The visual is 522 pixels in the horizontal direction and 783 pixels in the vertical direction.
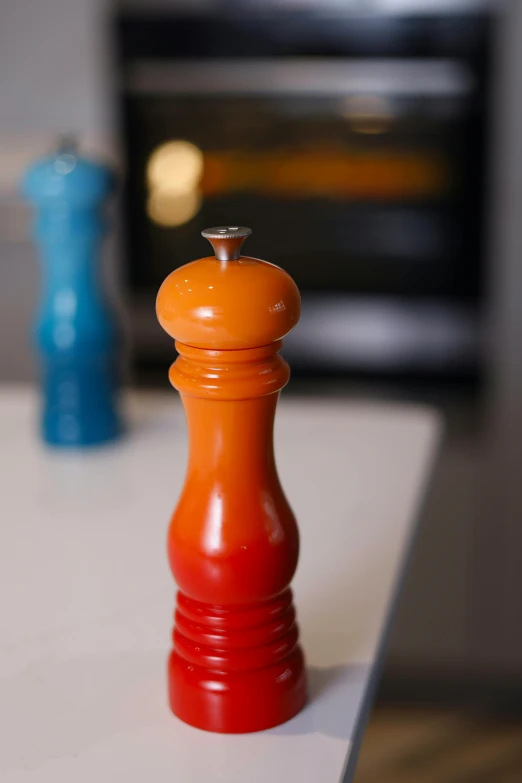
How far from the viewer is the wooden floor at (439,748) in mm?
2025

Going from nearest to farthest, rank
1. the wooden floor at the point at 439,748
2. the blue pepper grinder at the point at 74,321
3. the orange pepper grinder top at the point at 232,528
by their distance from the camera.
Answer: the orange pepper grinder top at the point at 232,528 < the blue pepper grinder at the point at 74,321 < the wooden floor at the point at 439,748

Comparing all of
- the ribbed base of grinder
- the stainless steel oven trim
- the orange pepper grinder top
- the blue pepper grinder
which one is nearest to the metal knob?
the orange pepper grinder top

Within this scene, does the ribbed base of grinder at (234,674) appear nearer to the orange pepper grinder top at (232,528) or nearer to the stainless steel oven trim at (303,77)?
the orange pepper grinder top at (232,528)

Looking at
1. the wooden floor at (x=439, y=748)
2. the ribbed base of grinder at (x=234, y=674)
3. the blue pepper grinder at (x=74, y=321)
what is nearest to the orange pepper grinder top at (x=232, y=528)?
the ribbed base of grinder at (x=234, y=674)

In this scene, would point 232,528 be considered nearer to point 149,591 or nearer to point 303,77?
point 149,591

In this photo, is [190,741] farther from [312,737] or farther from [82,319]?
[82,319]

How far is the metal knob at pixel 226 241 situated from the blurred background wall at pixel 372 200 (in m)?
1.54

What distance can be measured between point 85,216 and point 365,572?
1.66ft

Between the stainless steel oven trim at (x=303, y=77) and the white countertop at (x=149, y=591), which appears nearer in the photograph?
the white countertop at (x=149, y=591)

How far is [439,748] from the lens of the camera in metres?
2.14

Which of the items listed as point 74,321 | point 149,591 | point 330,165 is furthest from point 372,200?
point 149,591

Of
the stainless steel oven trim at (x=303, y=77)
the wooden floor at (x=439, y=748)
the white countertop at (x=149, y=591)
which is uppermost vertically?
the stainless steel oven trim at (x=303, y=77)

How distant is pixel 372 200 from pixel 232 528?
62.7 inches

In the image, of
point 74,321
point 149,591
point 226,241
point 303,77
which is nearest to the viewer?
point 226,241
